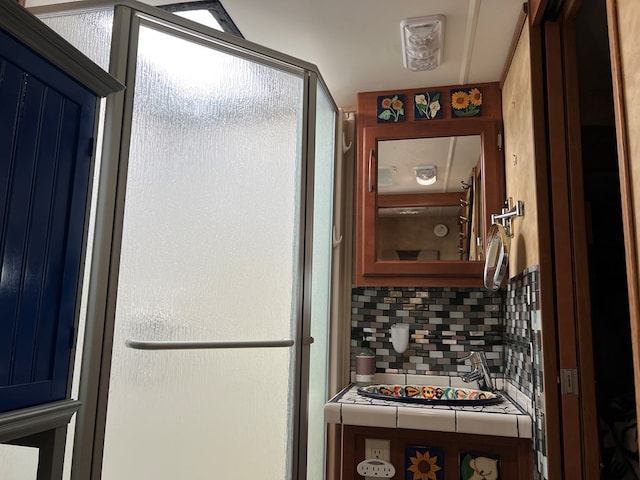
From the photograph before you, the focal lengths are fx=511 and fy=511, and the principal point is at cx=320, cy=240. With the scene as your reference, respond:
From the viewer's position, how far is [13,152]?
907mm

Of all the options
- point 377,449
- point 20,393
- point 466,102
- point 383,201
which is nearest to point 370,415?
point 377,449

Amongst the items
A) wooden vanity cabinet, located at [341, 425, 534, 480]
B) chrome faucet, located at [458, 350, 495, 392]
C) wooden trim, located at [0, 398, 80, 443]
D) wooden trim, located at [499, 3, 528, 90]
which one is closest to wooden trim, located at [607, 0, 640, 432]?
wooden trim, located at [499, 3, 528, 90]

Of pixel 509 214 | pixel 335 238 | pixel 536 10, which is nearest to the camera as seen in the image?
pixel 536 10

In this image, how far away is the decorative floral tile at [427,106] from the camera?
2.45m

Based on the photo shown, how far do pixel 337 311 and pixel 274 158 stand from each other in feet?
2.94

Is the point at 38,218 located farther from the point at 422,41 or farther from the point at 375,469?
the point at 422,41

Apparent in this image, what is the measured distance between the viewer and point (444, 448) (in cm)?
185

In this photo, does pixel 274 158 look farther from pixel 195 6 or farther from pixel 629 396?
pixel 629 396

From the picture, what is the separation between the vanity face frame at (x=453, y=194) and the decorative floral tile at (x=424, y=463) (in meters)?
0.77

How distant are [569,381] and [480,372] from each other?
691 millimetres

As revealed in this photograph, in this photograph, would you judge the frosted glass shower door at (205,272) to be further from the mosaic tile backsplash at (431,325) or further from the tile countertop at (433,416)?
the mosaic tile backsplash at (431,325)

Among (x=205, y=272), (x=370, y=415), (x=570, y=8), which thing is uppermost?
(x=570, y=8)

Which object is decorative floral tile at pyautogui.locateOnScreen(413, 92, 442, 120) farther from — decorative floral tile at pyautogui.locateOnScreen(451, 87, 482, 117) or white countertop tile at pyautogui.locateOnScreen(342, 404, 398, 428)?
white countertop tile at pyautogui.locateOnScreen(342, 404, 398, 428)

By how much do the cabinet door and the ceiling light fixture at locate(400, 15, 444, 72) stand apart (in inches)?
51.5
